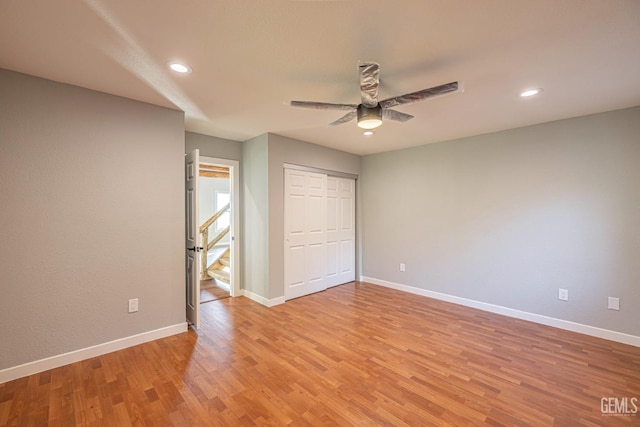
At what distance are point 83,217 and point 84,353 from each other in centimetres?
126

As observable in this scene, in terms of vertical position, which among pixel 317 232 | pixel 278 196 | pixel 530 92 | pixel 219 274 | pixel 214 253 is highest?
pixel 530 92

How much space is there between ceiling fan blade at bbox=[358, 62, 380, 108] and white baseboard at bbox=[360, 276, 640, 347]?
3387 millimetres

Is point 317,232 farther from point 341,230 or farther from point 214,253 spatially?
point 214,253

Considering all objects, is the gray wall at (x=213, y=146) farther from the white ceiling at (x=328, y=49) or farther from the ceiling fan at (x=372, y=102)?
the ceiling fan at (x=372, y=102)

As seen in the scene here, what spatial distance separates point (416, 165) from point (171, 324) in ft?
13.9

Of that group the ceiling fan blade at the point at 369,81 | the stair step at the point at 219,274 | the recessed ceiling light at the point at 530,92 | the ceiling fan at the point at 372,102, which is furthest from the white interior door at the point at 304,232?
the recessed ceiling light at the point at 530,92

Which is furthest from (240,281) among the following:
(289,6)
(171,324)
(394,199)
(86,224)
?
(289,6)

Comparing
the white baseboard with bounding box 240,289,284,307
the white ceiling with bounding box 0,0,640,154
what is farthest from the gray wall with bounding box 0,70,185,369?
the white baseboard with bounding box 240,289,284,307

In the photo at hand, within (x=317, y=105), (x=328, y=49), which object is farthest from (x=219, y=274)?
(x=328, y=49)

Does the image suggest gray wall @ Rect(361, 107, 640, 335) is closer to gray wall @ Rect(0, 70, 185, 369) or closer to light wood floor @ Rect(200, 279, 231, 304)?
light wood floor @ Rect(200, 279, 231, 304)

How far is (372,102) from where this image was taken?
2086 millimetres

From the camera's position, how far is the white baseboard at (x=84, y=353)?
7.08 feet

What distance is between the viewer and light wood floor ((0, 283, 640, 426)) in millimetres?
1799

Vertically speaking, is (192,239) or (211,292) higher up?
(192,239)
